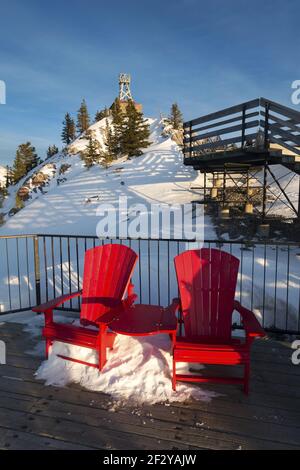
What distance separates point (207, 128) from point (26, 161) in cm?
4560

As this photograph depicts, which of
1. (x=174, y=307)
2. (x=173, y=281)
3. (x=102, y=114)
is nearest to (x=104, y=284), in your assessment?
(x=174, y=307)

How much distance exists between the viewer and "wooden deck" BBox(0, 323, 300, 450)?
7.48ft

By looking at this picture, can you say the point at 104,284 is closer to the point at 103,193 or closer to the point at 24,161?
the point at 103,193

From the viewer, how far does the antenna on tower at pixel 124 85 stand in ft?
194

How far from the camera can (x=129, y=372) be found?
308 centimetres

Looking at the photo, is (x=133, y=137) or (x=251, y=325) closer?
(x=251, y=325)

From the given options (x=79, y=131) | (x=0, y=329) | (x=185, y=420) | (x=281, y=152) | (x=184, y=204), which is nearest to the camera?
(x=185, y=420)

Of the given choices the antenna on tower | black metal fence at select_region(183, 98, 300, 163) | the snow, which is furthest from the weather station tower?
the snow

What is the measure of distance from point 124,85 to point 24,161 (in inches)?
957

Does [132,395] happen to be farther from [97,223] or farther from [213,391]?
[97,223]

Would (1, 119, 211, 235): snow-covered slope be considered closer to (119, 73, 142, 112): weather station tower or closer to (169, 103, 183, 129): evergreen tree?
(169, 103, 183, 129): evergreen tree

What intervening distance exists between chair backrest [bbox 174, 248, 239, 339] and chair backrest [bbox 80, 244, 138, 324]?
2.05 feet
